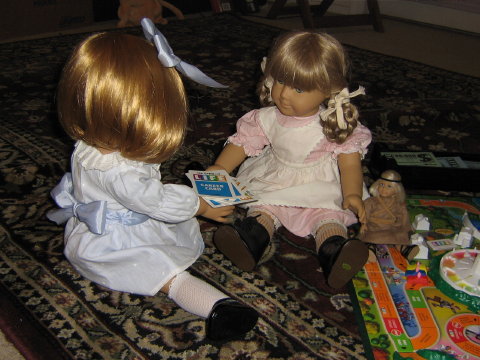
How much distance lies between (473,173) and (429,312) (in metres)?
0.51

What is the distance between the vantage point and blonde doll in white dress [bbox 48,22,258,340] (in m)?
0.87

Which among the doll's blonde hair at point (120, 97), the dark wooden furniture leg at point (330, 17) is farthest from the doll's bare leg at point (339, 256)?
the dark wooden furniture leg at point (330, 17)

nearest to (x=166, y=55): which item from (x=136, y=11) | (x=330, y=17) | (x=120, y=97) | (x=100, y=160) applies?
(x=120, y=97)

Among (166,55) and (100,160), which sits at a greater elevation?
(166,55)

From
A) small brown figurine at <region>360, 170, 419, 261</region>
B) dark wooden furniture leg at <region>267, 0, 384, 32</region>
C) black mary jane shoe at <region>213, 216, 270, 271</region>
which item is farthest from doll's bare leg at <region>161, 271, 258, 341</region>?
dark wooden furniture leg at <region>267, 0, 384, 32</region>

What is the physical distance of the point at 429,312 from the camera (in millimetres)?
1035

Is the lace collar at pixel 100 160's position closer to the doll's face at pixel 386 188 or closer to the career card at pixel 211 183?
the career card at pixel 211 183

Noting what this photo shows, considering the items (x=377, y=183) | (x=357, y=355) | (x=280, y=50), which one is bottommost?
(x=357, y=355)

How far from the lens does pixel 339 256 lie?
103cm

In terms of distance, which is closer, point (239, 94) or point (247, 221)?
point (247, 221)

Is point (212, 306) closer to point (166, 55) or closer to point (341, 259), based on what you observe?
point (341, 259)

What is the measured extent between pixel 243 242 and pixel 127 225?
0.23 metres

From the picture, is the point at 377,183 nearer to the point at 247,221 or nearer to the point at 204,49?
the point at 247,221

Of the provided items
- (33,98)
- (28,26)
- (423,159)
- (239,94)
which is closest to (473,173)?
(423,159)
